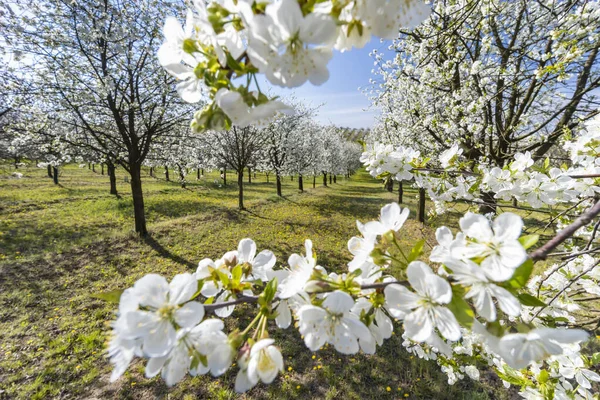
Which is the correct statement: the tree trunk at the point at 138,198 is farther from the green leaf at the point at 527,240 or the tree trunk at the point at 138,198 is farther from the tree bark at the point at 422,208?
the tree bark at the point at 422,208

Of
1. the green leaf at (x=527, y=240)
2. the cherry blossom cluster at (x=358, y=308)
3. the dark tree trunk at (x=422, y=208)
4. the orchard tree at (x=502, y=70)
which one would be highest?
the orchard tree at (x=502, y=70)

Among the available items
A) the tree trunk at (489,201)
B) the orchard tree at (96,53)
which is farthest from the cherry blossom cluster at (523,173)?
the orchard tree at (96,53)

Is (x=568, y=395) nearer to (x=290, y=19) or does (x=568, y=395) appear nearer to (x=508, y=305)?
(x=508, y=305)

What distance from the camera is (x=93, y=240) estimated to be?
26.2ft

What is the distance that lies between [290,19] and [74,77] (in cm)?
804

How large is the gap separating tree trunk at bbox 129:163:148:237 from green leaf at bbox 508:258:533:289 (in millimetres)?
8960

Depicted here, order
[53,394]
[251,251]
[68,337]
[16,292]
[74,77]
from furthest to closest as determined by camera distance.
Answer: [74,77] → [16,292] → [68,337] → [53,394] → [251,251]

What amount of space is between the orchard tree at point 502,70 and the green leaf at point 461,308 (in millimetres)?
2899

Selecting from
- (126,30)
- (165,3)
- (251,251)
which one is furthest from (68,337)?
(165,3)

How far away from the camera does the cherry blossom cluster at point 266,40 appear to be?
0.65 metres

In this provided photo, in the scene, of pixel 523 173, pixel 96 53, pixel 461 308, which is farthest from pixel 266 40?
pixel 96 53

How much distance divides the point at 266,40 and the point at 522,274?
91cm

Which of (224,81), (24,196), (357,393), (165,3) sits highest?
(165,3)

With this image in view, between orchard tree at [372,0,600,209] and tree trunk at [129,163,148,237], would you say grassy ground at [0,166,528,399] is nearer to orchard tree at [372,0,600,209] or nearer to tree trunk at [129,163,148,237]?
tree trunk at [129,163,148,237]
